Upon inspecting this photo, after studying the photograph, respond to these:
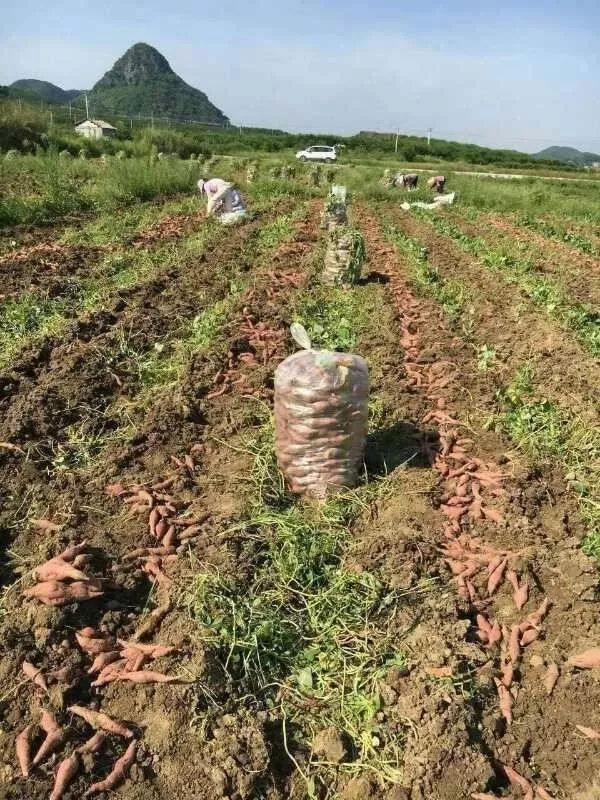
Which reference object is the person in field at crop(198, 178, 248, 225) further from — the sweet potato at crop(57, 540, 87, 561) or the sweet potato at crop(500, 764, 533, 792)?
the sweet potato at crop(500, 764, 533, 792)

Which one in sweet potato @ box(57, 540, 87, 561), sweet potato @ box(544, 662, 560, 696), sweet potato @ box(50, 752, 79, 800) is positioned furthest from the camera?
sweet potato @ box(57, 540, 87, 561)

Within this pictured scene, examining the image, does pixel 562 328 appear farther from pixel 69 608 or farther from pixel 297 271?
pixel 69 608

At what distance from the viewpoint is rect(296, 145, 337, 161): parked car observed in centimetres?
4538

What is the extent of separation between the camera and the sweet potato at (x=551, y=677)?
2721 millimetres

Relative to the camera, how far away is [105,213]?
1522 centimetres

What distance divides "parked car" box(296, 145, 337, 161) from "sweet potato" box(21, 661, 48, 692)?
151ft

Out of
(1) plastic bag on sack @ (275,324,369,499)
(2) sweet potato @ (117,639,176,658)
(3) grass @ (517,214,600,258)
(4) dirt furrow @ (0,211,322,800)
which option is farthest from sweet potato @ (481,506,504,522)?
(3) grass @ (517,214,600,258)

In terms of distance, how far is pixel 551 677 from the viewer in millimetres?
2754

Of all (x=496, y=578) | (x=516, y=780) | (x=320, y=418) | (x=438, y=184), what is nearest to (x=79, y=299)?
(x=320, y=418)

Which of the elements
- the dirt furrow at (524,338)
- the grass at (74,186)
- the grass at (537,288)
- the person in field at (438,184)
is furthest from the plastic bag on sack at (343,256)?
the person in field at (438,184)

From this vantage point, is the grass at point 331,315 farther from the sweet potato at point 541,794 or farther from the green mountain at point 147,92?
the green mountain at point 147,92

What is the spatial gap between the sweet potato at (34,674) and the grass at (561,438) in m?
3.09

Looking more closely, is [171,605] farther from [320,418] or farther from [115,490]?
[320,418]

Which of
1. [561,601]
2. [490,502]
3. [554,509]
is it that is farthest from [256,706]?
[554,509]
